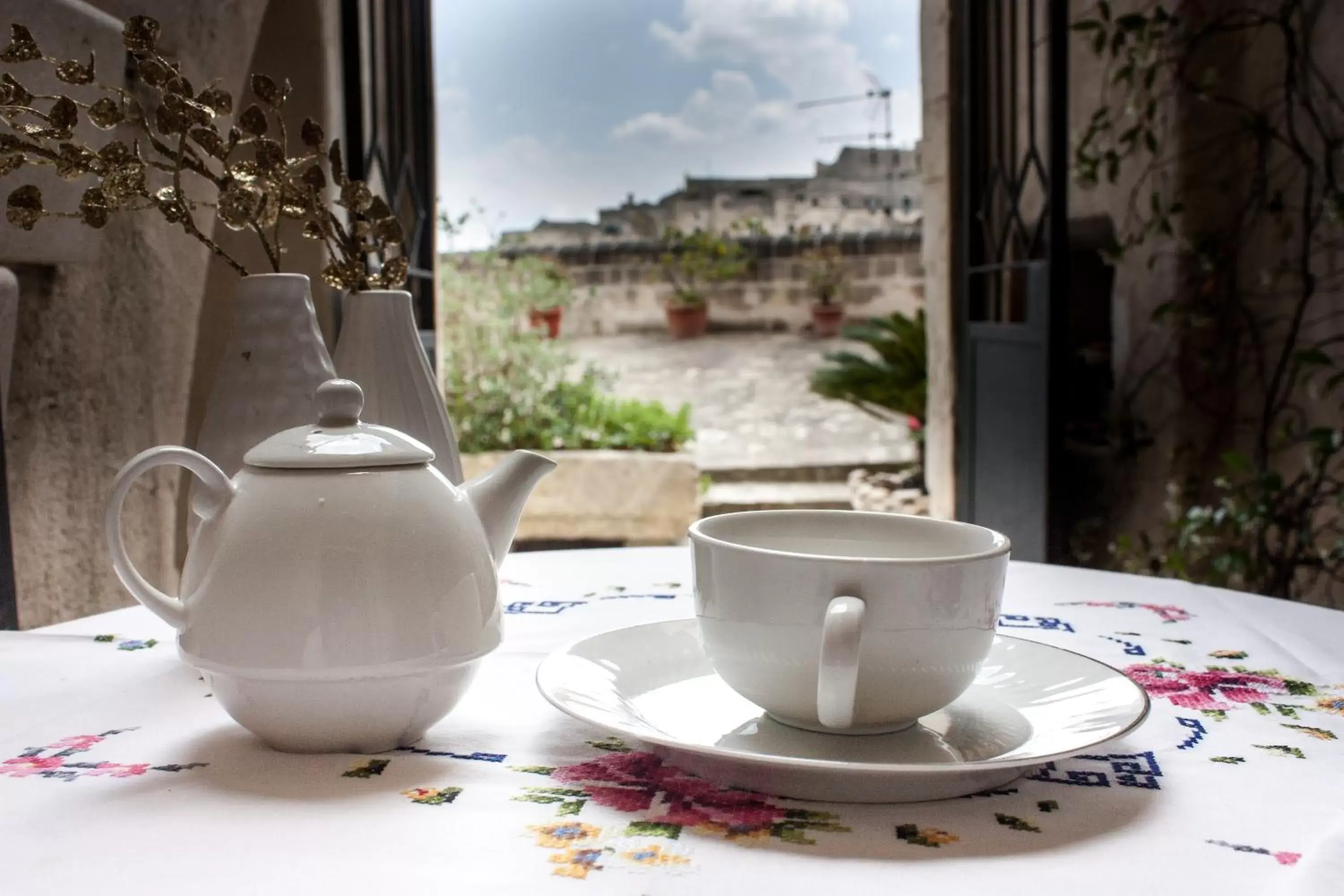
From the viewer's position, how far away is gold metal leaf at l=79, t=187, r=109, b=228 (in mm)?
698

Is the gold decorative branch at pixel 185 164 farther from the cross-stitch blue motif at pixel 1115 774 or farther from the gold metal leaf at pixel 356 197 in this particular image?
the cross-stitch blue motif at pixel 1115 774

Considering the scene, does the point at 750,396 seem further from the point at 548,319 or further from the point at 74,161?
the point at 74,161

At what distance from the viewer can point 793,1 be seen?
12398 millimetres

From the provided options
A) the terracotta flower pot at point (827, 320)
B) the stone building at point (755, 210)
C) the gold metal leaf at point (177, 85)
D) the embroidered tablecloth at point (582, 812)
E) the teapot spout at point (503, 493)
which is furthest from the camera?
the stone building at point (755, 210)

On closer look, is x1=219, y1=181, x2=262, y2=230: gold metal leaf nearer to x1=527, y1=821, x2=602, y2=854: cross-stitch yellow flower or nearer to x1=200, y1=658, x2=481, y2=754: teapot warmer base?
x1=200, y1=658, x2=481, y2=754: teapot warmer base

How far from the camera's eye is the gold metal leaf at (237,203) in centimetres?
72

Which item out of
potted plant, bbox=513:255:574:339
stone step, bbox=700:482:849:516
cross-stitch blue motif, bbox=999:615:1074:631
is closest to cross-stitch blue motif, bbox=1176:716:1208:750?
cross-stitch blue motif, bbox=999:615:1074:631

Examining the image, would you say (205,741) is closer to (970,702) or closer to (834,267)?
(970,702)

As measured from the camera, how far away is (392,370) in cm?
80

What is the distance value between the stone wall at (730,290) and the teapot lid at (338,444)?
7.55 m

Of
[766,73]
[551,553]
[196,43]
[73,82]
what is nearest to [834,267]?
[766,73]

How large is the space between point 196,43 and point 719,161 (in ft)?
30.2

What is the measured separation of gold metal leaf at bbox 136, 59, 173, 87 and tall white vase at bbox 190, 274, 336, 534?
134mm

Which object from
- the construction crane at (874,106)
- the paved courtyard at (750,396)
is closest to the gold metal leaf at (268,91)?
the paved courtyard at (750,396)
